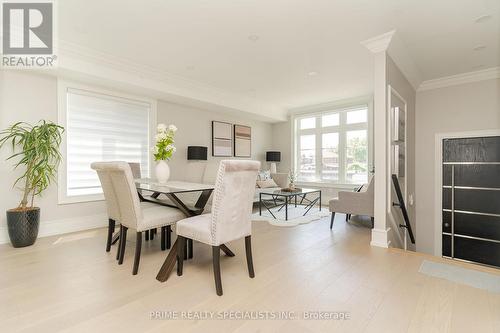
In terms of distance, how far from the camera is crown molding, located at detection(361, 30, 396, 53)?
9.25 ft

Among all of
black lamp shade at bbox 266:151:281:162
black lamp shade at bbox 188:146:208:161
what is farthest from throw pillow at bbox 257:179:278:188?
black lamp shade at bbox 188:146:208:161

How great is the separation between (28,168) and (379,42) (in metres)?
4.57

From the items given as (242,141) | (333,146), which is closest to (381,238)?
(333,146)

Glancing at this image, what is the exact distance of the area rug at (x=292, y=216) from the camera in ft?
13.5

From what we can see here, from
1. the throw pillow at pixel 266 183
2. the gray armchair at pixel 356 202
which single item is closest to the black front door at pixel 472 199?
the gray armchair at pixel 356 202

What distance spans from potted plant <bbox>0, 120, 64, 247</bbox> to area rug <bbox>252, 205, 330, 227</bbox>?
122 inches

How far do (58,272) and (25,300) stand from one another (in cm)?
48

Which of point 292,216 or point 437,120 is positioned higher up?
point 437,120

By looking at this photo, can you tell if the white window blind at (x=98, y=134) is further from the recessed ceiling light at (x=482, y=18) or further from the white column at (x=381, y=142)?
the recessed ceiling light at (x=482, y=18)

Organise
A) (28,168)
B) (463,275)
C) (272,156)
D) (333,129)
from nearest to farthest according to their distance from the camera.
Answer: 1. (463,275)
2. (28,168)
3. (333,129)
4. (272,156)

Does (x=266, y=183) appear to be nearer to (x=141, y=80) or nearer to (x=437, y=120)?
(x=141, y=80)

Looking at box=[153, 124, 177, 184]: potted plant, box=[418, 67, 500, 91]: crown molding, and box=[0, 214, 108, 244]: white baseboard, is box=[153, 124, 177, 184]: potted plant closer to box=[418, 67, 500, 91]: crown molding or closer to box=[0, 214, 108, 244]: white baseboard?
box=[0, 214, 108, 244]: white baseboard

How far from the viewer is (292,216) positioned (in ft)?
15.0

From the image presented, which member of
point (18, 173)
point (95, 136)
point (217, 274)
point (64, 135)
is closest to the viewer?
point (217, 274)
